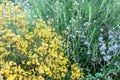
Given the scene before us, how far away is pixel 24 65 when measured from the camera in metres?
3.02

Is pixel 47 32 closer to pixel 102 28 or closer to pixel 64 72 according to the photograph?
pixel 64 72

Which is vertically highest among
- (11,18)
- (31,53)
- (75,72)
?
(11,18)

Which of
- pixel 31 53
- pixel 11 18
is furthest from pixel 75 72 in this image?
pixel 11 18

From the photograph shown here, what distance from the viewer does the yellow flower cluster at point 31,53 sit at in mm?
2811

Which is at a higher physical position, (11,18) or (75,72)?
(11,18)

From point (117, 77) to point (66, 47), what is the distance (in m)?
0.58

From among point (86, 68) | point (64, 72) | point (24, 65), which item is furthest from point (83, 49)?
point (24, 65)

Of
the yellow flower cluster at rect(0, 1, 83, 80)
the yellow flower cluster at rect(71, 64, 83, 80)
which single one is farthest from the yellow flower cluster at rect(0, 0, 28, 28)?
the yellow flower cluster at rect(71, 64, 83, 80)

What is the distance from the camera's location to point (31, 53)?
2.96m

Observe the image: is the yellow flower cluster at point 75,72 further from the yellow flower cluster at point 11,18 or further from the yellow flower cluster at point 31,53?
the yellow flower cluster at point 11,18

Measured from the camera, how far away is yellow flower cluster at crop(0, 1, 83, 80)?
2.81 m

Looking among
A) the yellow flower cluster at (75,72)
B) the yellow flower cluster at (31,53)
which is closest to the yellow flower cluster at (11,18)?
the yellow flower cluster at (31,53)

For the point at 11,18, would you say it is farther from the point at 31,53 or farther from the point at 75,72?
the point at 75,72

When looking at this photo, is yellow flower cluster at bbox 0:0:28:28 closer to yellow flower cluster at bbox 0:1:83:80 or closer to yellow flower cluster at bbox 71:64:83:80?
yellow flower cluster at bbox 0:1:83:80
